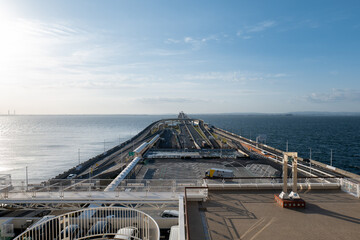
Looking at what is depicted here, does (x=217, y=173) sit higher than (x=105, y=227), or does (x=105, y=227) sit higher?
(x=217, y=173)

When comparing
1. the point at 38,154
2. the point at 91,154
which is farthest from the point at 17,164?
the point at 91,154

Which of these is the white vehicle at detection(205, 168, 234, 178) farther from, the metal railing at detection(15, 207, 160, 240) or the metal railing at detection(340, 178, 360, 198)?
the metal railing at detection(340, 178, 360, 198)

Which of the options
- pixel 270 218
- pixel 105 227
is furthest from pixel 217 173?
pixel 270 218

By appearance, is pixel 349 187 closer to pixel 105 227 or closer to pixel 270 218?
pixel 270 218

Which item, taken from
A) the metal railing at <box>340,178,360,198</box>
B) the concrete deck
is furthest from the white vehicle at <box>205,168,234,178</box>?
the concrete deck

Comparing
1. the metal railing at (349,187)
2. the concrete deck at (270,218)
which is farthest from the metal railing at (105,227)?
the metal railing at (349,187)

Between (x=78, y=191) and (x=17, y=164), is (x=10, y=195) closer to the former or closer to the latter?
(x=78, y=191)

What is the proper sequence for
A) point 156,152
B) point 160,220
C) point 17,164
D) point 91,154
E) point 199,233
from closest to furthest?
point 199,233, point 160,220, point 156,152, point 17,164, point 91,154

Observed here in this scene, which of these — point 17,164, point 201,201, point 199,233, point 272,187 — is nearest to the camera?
point 199,233

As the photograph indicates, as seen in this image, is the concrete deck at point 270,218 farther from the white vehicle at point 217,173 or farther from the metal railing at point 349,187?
the white vehicle at point 217,173
